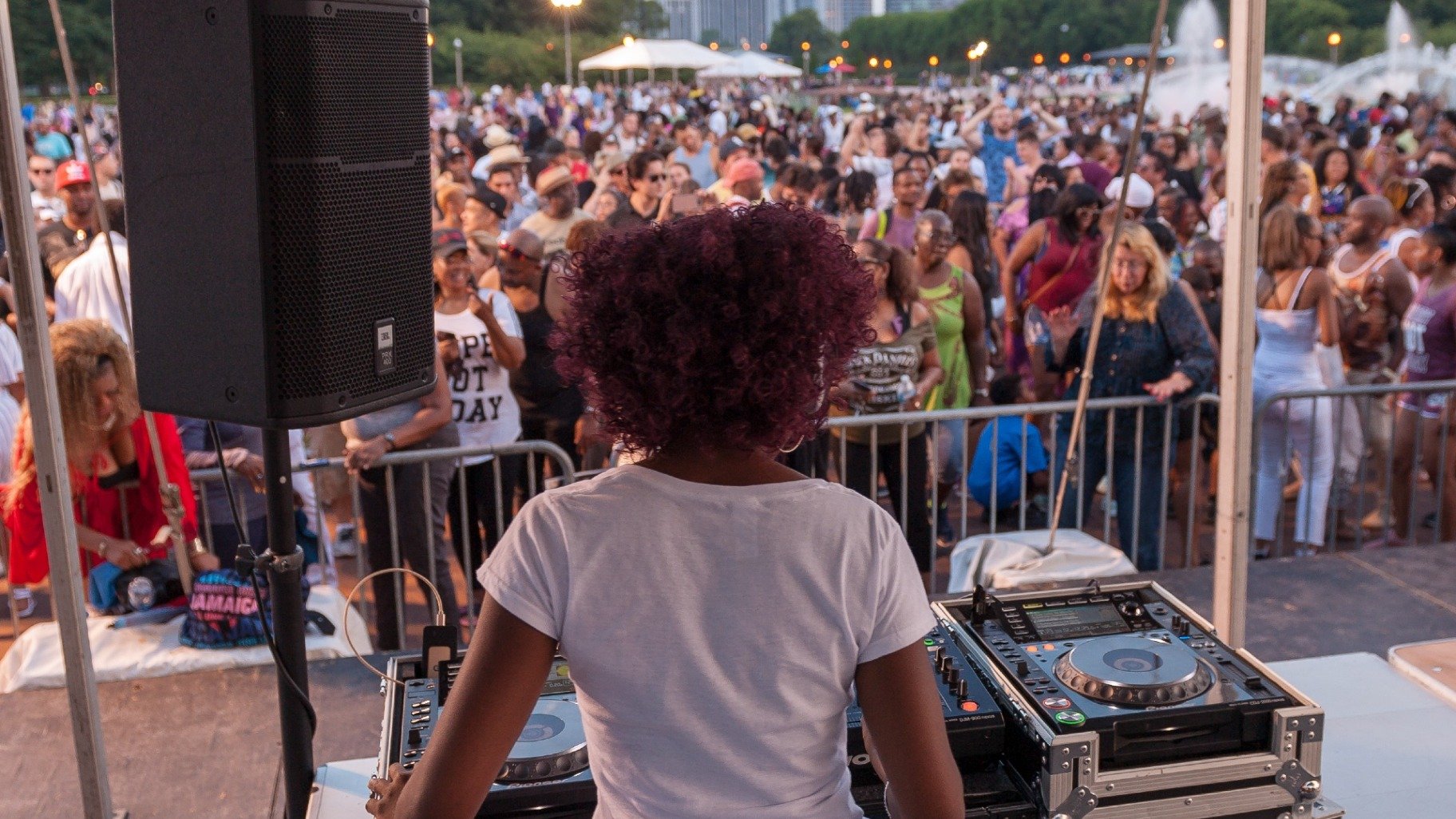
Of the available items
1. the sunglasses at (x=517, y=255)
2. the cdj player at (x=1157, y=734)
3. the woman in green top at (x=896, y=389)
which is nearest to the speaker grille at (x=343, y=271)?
the cdj player at (x=1157, y=734)

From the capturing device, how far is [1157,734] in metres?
2.25

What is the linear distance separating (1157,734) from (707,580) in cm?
107

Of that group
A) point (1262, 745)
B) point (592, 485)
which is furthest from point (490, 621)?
point (1262, 745)

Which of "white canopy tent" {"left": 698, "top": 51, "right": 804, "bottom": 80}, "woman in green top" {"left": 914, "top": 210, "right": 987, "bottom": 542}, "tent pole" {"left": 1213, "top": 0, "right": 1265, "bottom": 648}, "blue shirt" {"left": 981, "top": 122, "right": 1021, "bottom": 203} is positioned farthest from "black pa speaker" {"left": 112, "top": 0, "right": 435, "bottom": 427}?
"white canopy tent" {"left": 698, "top": 51, "right": 804, "bottom": 80}

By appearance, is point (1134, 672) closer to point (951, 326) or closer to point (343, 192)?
point (343, 192)

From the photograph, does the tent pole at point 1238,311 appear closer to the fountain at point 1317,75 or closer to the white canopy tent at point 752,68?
the white canopy tent at point 752,68

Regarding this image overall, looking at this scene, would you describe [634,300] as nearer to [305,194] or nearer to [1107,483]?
[305,194]

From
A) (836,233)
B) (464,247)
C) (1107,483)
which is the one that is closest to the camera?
(836,233)

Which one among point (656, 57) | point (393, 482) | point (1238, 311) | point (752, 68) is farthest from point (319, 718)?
point (752, 68)

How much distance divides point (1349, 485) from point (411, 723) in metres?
5.40

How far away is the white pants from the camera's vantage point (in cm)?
576

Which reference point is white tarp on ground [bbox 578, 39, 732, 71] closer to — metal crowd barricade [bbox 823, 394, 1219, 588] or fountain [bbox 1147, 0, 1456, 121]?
fountain [bbox 1147, 0, 1456, 121]

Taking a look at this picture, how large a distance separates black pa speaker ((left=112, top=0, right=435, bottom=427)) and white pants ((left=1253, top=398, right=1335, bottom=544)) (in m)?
4.47

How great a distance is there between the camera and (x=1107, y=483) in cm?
551
